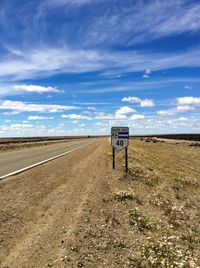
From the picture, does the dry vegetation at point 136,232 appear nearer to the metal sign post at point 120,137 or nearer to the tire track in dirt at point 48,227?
the tire track in dirt at point 48,227

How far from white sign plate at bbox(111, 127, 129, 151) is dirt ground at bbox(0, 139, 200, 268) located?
2.14 metres

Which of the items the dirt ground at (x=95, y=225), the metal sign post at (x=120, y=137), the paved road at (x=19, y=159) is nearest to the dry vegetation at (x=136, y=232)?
the dirt ground at (x=95, y=225)

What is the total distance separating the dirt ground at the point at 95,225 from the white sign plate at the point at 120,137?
214 centimetres

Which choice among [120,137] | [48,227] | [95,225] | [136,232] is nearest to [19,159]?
[120,137]

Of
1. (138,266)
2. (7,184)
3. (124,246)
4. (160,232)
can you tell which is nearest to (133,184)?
(7,184)

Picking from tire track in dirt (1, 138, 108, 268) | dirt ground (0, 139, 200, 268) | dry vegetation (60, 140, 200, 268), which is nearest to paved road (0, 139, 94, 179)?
tire track in dirt (1, 138, 108, 268)

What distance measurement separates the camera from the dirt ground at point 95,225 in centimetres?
676

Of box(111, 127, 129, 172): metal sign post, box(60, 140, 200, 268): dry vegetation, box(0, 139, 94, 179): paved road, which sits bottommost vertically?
box(60, 140, 200, 268): dry vegetation

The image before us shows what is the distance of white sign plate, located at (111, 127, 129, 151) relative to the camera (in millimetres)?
17062

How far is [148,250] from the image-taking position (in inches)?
287

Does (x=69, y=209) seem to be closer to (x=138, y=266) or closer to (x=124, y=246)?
(x=124, y=246)

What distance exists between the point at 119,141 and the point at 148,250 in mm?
9986

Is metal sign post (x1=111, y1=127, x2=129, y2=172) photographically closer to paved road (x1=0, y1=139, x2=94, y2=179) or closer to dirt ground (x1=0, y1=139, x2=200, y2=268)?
dirt ground (x1=0, y1=139, x2=200, y2=268)

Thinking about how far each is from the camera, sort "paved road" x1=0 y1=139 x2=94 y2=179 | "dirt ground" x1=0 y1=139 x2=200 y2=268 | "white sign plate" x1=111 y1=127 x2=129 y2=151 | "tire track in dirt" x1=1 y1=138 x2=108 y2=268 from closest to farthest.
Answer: "tire track in dirt" x1=1 y1=138 x2=108 y2=268 < "dirt ground" x1=0 y1=139 x2=200 y2=268 < "white sign plate" x1=111 y1=127 x2=129 y2=151 < "paved road" x1=0 y1=139 x2=94 y2=179
